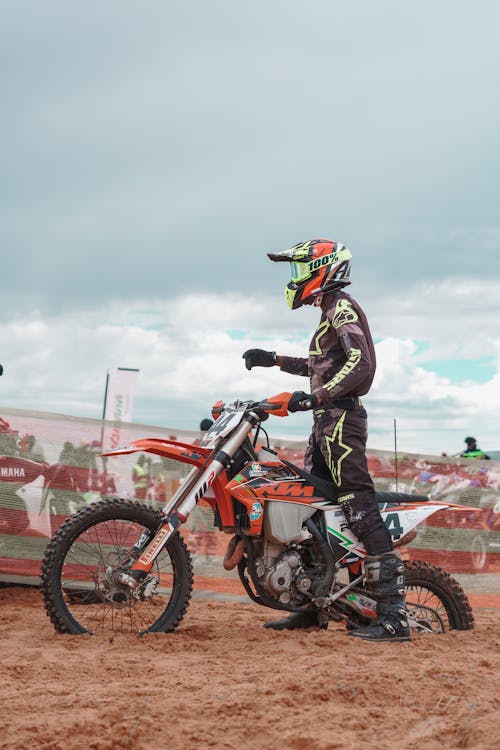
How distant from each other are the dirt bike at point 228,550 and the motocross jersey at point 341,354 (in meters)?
0.40

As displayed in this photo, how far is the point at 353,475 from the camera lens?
5.54 meters

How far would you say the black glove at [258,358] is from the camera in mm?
6030

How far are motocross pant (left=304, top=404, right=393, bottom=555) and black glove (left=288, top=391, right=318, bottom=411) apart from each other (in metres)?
0.29

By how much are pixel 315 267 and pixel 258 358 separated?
2.47 feet

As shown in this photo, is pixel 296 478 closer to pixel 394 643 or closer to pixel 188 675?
pixel 394 643

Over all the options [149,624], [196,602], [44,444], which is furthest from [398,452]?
[149,624]

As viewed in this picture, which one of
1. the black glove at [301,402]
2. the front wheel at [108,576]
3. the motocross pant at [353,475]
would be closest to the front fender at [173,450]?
the front wheel at [108,576]

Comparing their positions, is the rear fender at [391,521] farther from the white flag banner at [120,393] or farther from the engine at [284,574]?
the white flag banner at [120,393]

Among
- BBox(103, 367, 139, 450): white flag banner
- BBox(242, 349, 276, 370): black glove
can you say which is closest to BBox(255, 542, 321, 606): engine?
BBox(242, 349, 276, 370): black glove

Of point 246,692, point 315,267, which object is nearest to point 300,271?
point 315,267

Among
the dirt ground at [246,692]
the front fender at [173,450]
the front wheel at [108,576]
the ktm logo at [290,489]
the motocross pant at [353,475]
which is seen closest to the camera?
the dirt ground at [246,692]

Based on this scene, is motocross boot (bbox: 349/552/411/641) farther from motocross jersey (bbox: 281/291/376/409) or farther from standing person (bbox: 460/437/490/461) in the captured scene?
standing person (bbox: 460/437/490/461)

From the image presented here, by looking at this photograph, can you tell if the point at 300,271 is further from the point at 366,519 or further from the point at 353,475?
the point at 366,519

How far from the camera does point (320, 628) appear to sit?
229 inches
